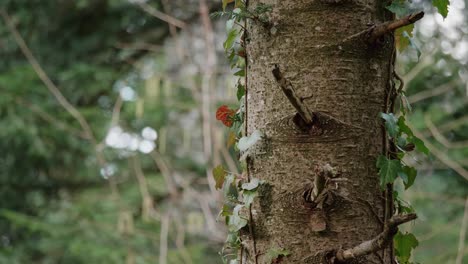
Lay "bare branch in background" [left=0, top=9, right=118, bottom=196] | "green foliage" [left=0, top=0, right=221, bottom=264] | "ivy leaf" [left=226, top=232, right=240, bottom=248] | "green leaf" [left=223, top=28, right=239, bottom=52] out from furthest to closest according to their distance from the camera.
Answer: "green foliage" [left=0, top=0, right=221, bottom=264] → "bare branch in background" [left=0, top=9, right=118, bottom=196] → "green leaf" [left=223, top=28, right=239, bottom=52] → "ivy leaf" [left=226, top=232, right=240, bottom=248]

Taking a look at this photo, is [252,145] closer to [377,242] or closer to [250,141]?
[250,141]

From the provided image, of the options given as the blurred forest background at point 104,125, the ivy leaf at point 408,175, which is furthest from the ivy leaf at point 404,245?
the blurred forest background at point 104,125

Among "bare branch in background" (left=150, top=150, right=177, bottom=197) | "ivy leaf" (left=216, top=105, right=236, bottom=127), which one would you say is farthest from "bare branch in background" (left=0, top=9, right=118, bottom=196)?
"ivy leaf" (left=216, top=105, right=236, bottom=127)

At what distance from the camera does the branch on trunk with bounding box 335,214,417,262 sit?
90cm

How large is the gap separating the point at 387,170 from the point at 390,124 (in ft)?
0.30

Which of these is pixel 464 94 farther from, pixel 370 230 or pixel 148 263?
pixel 370 230

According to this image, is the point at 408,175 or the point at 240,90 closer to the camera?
the point at 408,175

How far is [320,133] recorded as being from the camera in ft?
3.99

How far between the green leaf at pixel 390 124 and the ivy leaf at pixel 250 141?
239 millimetres

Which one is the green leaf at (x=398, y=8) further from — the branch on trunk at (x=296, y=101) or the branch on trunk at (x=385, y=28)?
the branch on trunk at (x=296, y=101)

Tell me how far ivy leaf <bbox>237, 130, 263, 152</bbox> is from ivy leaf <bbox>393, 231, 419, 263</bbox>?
0.40 meters

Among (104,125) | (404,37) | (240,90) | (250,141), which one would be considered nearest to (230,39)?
(240,90)

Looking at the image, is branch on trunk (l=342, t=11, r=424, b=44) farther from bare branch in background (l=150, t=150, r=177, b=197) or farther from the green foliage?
the green foliage

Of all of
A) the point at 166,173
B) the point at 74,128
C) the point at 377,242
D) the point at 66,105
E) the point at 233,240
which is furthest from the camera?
the point at 74,128
